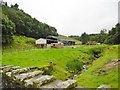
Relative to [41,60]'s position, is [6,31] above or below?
above

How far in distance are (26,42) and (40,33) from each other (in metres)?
25.5

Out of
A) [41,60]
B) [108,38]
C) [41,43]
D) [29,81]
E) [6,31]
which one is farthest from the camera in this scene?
[108,38]

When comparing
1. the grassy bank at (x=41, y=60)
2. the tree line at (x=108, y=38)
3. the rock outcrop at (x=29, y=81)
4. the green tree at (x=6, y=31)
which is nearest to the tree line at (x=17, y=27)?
the green tree at (x=6, y=31)

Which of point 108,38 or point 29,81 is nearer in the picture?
point 29,81

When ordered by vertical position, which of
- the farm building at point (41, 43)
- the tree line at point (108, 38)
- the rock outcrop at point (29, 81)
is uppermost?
the tree line at point (108, 38)

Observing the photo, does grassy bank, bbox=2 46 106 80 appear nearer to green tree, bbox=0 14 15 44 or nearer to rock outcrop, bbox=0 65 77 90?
rock outcrop, bbox=0 65 77 90

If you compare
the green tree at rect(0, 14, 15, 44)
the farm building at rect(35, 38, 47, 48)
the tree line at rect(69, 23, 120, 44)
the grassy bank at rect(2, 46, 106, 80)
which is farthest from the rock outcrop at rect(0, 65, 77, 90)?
the tree line at rect(69, 23, 120, 44)

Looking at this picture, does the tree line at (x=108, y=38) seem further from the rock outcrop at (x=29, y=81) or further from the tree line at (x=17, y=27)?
the rock outcrop at (x=29, y=81)

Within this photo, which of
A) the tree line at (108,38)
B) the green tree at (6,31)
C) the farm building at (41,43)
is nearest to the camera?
the green tree at (6,31)

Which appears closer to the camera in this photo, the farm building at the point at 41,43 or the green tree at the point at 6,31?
the green tree at the point at 6,31

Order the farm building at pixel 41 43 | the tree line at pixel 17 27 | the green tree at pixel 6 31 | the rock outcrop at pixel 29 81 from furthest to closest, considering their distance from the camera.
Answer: the farm building at pixel 41 43 → the tree line at pixel 17 27 → the green tree at pixel 6 31 → the rock outcrop at pixel 29 81

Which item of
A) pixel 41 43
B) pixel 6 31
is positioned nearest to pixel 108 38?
pixel 41 43

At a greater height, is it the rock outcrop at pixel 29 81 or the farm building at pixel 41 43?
the farm building at pixel 41 43

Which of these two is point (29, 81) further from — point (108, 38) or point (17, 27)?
point (108, 38)
